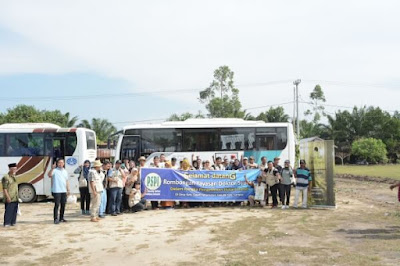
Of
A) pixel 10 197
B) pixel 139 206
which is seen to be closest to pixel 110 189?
pixel 139 206

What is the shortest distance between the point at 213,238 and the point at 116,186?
4.59 meters

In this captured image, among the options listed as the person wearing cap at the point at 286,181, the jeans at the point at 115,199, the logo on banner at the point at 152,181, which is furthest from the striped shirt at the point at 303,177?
the jeans at the point at 115,199

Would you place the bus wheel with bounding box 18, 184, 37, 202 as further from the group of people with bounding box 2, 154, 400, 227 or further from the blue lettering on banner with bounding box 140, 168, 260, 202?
the blue lettering on banner with bounding box 140, 168, 260, 202

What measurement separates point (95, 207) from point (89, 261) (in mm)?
4587

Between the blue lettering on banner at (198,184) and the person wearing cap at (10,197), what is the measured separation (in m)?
4.32

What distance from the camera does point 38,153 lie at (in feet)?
59.3

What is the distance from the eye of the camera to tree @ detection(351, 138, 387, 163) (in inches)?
1986

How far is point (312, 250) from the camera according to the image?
8.09 m

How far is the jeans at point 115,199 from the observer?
13.0 meters

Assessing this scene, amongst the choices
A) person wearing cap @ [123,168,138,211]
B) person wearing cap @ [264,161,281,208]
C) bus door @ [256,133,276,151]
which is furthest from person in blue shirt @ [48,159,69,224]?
bus door @ [256,133,276,151]

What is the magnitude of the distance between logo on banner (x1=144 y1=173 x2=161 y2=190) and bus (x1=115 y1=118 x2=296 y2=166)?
515cm

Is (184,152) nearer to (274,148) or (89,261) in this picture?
(274,148)

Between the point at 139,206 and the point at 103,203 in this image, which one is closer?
the point at 103,203

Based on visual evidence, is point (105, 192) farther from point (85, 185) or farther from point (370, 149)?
point (370, 149)
